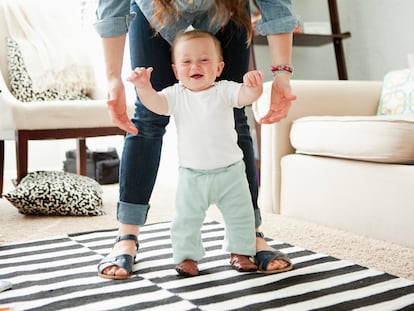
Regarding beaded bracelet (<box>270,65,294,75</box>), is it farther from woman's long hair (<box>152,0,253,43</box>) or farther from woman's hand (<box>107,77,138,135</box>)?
woman's hand (<box>107,77,138,135</box>)

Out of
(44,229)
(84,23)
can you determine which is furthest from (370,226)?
(84,23)

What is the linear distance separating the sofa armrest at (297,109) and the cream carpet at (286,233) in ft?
0.38

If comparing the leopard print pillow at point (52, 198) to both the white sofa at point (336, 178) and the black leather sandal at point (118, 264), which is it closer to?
the white sofa at point (336, 178)

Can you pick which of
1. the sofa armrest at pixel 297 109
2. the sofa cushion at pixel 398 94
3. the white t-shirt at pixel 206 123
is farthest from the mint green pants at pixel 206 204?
the sofa cushion at pixel 398 94

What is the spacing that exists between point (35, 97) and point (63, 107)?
0.38 m

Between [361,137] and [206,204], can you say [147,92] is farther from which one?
[361,137]

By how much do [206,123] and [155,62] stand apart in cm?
21

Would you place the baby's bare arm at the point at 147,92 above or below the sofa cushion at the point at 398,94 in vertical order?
below

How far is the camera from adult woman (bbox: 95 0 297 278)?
1.18 meters

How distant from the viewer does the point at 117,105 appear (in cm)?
117

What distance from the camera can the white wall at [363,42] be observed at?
256cm

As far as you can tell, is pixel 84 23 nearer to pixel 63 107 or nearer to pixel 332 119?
pixel 63 107

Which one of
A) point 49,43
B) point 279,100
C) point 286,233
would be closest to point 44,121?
point 49,43

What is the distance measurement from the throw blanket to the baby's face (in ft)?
5.08
